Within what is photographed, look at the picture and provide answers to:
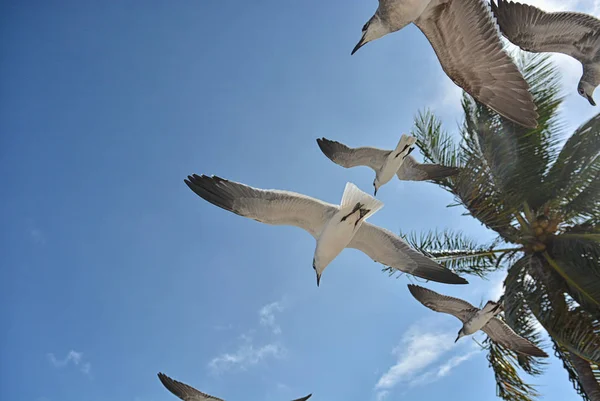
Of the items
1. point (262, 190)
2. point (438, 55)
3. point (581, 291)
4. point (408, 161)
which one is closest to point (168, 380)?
point (262, 190)

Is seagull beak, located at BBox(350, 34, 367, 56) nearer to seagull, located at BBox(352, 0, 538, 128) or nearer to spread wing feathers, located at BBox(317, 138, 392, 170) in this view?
seagull, located at BBox(352, 0, 538, 128)

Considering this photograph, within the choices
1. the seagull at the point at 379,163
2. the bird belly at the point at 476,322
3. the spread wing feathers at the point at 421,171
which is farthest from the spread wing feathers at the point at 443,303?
the spread wing feathers at the point at 421,171

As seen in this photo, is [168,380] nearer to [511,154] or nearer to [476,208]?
[476,208]

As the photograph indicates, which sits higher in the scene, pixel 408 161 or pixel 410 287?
pixel 408 161

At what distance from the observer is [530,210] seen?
9789 millimetres

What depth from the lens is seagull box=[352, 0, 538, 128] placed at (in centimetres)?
506

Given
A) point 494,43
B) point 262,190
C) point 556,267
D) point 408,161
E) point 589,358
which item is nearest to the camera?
point 494,43

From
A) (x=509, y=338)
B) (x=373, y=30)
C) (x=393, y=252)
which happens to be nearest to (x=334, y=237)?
(x=393, y=252)

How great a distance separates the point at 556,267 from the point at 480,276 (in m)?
1.50

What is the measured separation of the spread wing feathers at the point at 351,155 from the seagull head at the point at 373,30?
4.16 m

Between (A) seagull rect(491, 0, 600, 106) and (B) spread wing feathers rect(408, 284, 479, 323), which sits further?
(B) spread wing feathers rect(408, 284, 479, 323)

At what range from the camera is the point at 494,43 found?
17.4 feet

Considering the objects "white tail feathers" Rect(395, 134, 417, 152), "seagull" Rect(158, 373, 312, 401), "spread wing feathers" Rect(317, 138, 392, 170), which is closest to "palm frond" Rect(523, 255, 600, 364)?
"spread wing feathers" Rect(317, 138, 392, 170)

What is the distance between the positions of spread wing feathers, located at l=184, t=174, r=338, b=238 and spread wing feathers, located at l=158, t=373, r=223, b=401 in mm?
3122
